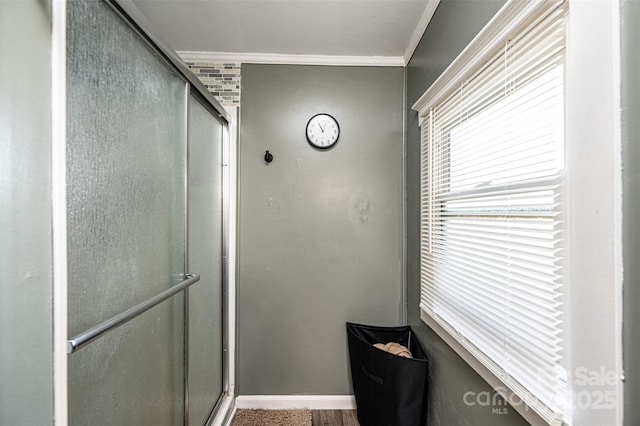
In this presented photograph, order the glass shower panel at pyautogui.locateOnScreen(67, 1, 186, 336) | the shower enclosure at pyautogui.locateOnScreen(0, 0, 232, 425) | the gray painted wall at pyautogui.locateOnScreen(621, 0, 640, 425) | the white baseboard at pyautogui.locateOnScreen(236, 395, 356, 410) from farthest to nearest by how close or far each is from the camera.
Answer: the white baseboard at pyautogui.locateOnScreen(236, 395, 356, 410)
the glass shower panel at pyautogui.locateOnScreen(67, 1, 186, 336)
the shower enclosure at pyautogui.locateOnScreen(0, 0, 232, 425)
the gray painted wall at pyautogui.locateOnScreen(621, 0, 640, 425)

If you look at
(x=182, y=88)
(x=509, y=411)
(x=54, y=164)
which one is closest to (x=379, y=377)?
(x=509, y=411)

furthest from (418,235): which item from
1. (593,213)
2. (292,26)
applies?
(292,26)

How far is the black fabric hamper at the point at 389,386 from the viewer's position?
1396 millimetres

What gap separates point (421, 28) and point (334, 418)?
2405 mm

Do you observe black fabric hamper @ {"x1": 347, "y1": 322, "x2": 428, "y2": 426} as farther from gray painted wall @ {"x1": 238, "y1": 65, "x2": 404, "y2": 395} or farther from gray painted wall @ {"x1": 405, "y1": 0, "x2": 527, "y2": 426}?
gray painted wall @ {"x1": 238, "y1": 65, "x2": 404, "y2": 395}

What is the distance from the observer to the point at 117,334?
0.91 metres

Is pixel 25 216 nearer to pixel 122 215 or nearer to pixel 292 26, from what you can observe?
pixel 122 215

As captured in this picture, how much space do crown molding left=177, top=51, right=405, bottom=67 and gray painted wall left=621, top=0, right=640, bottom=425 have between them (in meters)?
1.58

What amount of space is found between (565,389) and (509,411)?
11.1 inches

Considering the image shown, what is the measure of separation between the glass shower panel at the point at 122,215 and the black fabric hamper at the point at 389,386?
0.93 metres

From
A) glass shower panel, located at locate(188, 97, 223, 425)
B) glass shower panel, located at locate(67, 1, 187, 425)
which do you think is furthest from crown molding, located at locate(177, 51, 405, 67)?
glass shower panel, located at locate(67, 1, 187, 425)

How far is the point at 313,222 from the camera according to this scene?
1.97 meters

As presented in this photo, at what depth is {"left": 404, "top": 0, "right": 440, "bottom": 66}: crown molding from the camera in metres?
1.45

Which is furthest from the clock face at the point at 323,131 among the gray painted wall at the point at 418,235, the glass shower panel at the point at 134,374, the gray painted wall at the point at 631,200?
the gray painted wall at the point at 631,200
